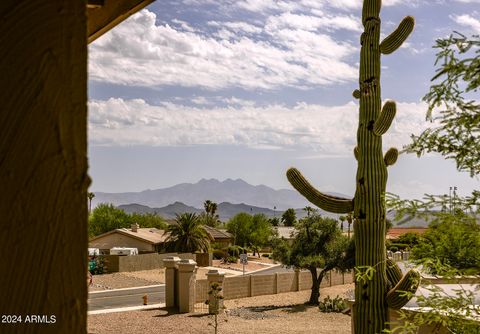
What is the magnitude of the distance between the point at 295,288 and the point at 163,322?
14749 mm

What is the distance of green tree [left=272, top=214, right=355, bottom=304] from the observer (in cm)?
3253

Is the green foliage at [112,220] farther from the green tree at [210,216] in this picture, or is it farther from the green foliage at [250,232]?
the green foliage at [250,232]

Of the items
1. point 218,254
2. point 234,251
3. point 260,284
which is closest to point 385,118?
point 260,284

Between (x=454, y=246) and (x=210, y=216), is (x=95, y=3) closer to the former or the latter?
(x=454, y=246)

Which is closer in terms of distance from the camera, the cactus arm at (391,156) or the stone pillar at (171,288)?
the cactus arm at (391,156)

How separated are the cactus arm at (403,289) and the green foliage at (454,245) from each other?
54.9 inches

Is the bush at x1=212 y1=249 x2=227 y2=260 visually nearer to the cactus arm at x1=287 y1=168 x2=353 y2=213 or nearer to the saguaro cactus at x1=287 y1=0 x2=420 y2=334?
the saguaro cactus at x1=287 y1=0 x2=420 y2=334

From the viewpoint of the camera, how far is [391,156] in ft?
44.5

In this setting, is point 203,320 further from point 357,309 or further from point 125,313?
point 357,309

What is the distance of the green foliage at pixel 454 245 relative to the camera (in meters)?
8.05

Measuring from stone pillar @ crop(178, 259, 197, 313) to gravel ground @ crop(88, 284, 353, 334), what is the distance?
2.01ft

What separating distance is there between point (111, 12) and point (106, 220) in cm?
6688
